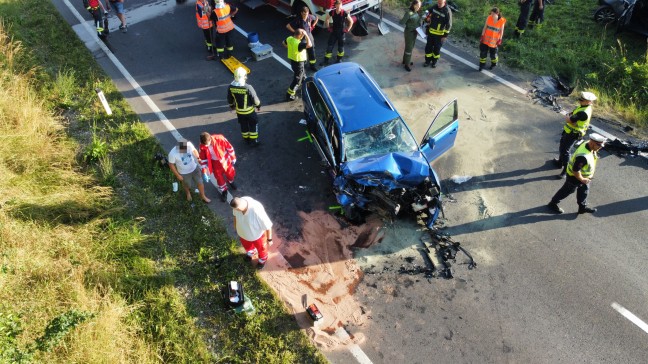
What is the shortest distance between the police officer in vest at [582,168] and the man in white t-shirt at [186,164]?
20.1ft

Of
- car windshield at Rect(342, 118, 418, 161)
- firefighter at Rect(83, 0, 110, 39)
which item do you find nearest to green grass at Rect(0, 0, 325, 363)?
car windshield at Rect(342, 118, 418, 161)

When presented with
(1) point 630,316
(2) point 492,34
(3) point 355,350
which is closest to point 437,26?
(2) point 492,34

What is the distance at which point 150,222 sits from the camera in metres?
7.72

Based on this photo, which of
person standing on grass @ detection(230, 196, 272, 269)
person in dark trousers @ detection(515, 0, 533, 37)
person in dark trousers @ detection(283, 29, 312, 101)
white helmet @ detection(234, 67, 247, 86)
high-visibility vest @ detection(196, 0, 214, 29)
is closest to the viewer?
person standing on grass @ detection(230, 196, 272, 269)

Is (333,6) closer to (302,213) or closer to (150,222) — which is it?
(302,213)

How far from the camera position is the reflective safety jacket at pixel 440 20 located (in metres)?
10.1

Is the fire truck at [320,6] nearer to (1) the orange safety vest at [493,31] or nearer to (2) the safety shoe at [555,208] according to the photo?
(1) the orange safety vest at [493,31]

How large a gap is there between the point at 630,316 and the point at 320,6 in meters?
9.17

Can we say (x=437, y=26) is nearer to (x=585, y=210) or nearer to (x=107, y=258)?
(x=585, y=210)

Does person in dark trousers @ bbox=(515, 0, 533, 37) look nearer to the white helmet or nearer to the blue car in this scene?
the blue car

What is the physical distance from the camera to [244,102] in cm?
816

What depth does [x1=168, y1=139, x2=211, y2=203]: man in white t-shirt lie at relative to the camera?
7.11 m

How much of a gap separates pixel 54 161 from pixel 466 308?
7.86 metres

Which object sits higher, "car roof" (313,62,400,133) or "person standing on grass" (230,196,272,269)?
"car roof" (313,62,400,133)
